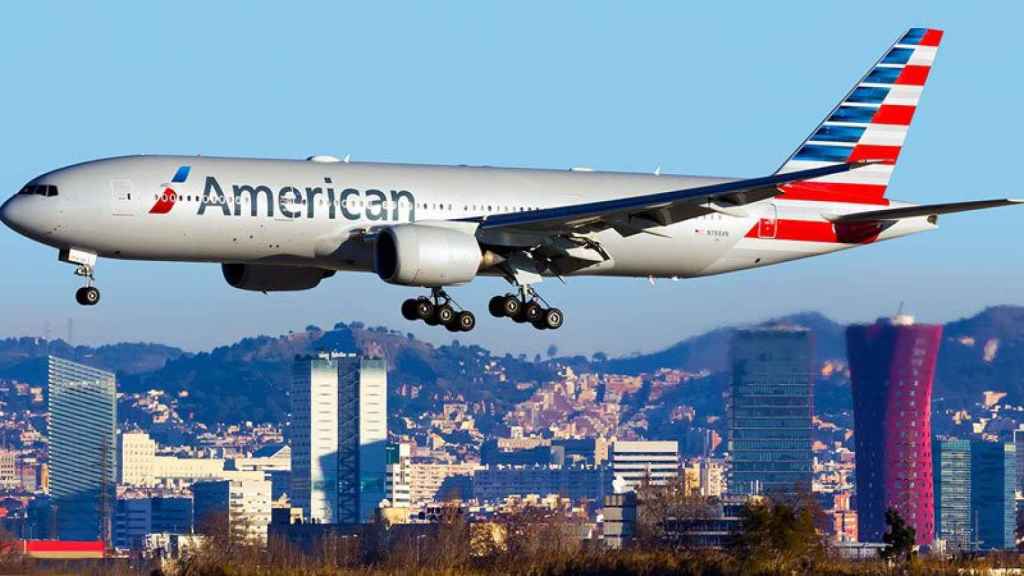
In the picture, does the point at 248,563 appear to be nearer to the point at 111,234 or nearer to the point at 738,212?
the point at 111,234

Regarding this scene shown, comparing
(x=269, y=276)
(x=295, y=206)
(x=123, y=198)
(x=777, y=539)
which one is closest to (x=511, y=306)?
(x=269, y=276)

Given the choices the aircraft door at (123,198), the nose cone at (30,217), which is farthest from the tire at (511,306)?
the nose cone at (30,217)

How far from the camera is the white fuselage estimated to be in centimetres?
5628

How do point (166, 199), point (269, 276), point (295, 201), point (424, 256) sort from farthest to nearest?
point (269, 276) < point (295, 201) < point (424, 256) < point (166, 199)

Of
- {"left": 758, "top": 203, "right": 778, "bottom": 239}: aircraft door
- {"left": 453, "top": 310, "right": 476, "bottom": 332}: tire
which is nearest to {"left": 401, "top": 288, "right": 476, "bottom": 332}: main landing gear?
{"left": 453, "top": 310, "right": 476, "bottom": 332}: tire

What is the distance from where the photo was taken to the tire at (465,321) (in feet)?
197

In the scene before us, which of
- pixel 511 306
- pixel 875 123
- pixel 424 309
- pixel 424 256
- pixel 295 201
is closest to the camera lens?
pixel 424 256

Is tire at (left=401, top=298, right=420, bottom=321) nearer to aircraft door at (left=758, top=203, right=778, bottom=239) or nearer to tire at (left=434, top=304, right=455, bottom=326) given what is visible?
tire at (left=434, top=304, right=455, bottom=326)

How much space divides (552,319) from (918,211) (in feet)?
35.9

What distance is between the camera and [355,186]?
2315 inches

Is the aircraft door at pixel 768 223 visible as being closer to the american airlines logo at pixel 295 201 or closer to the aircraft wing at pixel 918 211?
the aircraft wing at pixel 918 211

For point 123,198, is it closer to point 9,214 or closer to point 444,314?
point 9,214

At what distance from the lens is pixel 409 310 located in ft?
200

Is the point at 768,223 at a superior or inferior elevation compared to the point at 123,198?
superior
